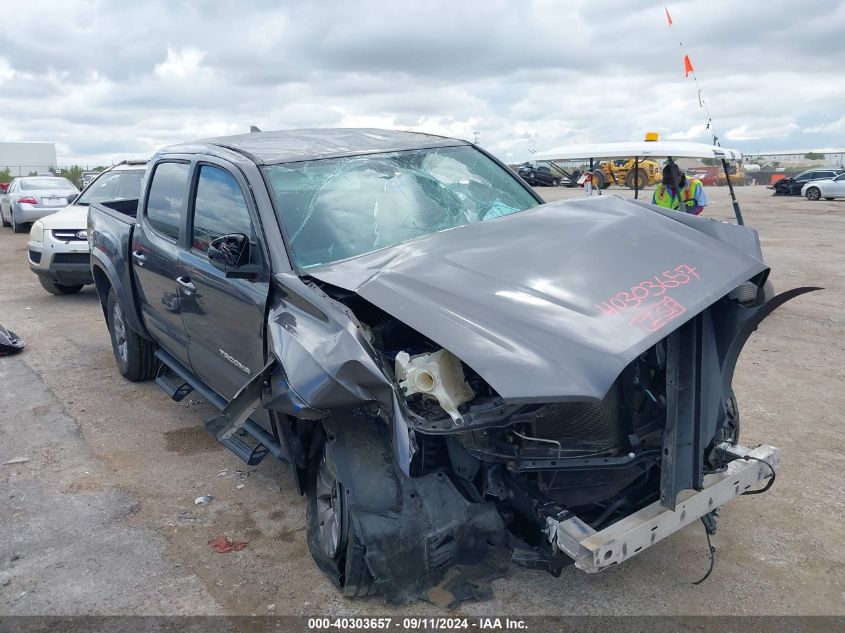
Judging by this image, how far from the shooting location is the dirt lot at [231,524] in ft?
10.3

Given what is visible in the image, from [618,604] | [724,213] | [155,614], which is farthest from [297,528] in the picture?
[724,213]

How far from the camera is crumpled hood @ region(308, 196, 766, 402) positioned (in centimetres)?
240

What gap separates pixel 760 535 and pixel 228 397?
9.45ft

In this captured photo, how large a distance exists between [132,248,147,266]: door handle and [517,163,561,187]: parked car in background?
78.0 ft

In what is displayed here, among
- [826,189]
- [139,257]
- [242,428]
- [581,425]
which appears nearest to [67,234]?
[139,257]

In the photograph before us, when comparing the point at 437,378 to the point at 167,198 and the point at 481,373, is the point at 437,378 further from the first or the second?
the point at 167,198

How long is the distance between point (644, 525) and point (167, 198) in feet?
12.0

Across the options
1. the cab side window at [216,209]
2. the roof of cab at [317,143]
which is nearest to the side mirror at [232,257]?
the cab side window at [216,209]

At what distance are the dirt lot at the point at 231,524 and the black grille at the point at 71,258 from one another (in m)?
3.02

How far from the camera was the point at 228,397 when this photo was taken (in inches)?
162

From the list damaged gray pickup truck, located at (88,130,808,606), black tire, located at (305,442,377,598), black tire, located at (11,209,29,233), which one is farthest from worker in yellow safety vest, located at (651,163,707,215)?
black tire, located at (11,209,29,233)

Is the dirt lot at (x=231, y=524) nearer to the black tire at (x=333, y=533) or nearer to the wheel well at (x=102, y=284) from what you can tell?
the black tire at (x=333, y=533)

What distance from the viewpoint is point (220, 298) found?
385cm

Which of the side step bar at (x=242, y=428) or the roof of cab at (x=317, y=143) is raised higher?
the roof of cab at (x=317, y=143)
